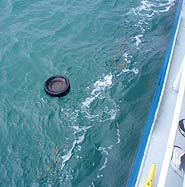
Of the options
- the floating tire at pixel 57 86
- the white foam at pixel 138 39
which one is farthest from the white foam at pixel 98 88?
the white foam at pixel 138 39

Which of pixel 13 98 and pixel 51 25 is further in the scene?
pixel 51 25

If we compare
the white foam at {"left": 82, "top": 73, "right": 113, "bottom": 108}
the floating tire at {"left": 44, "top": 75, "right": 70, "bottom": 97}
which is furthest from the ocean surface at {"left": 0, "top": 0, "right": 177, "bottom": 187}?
→ the floating tire at {"left": 44, "top": 75, "right": 70, "bottom": 97}

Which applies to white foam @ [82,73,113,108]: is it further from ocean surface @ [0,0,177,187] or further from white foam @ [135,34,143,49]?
white foam @ [135,34,143,49]

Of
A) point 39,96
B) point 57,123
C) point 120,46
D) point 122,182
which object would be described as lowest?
point 122,182

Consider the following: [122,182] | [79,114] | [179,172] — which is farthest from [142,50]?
[179,172]

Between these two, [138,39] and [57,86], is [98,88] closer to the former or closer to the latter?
[57,86]

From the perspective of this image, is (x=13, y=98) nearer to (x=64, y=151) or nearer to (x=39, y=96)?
(x=39, y=96)
